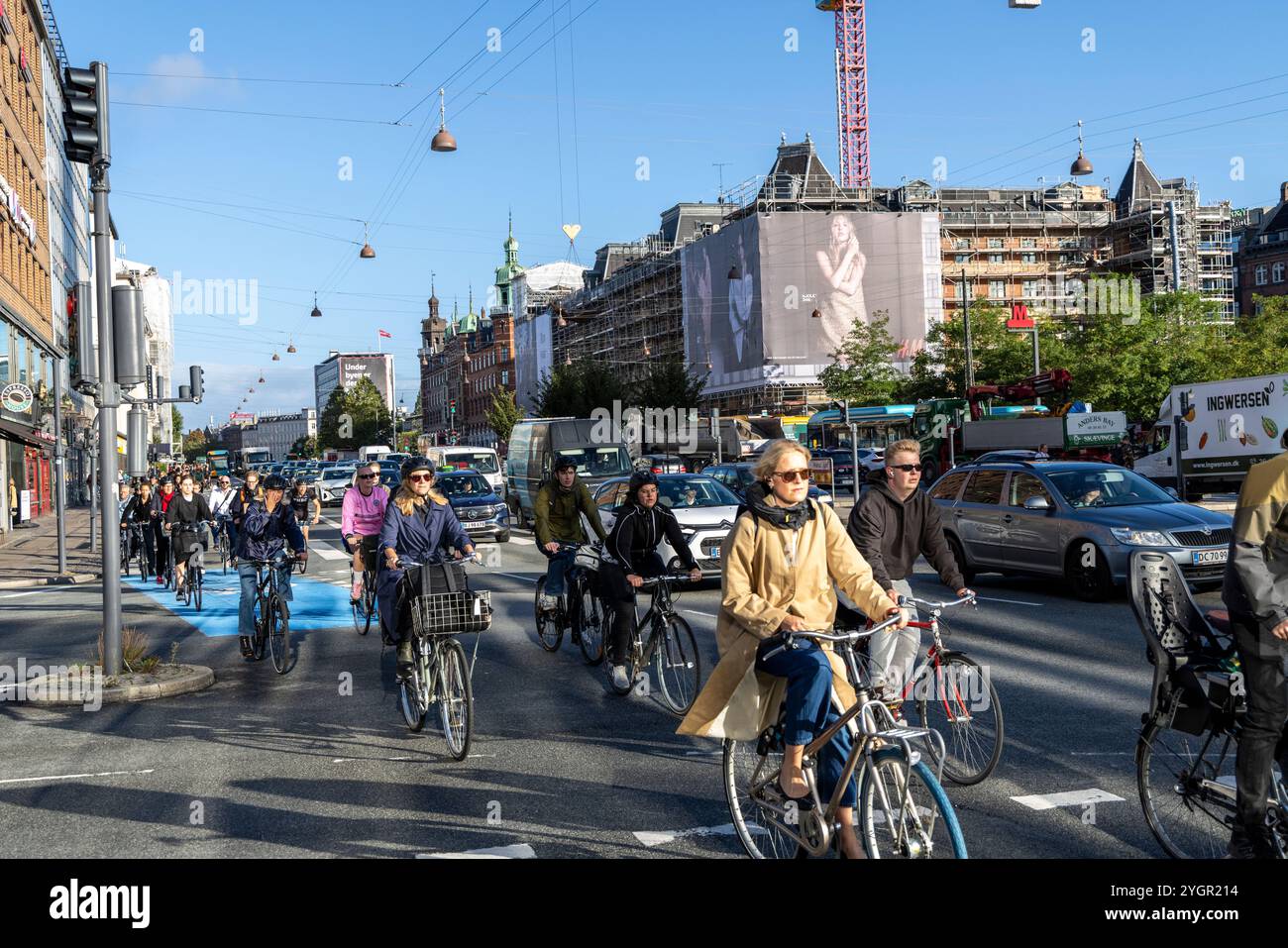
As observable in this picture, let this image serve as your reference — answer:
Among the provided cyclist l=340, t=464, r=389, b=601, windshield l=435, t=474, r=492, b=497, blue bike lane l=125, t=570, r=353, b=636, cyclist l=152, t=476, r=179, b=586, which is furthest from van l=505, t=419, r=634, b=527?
cyclist l=340, t=464, r=389, b=601

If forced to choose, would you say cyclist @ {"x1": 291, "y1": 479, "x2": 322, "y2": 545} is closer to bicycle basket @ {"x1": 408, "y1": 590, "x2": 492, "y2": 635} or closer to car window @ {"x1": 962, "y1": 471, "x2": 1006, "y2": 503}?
bicycle basket @ {"x1": 408, "y1": 590, "x2": 492, "y2": 635}

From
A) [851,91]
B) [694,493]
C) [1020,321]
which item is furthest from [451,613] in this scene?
[851,91]

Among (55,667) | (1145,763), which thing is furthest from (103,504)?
(1145,763)

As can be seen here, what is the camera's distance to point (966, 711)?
22.1 ft

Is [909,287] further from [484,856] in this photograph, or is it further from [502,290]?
[502,290]

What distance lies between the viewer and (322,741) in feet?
26.6

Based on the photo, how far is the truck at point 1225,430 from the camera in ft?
99.5

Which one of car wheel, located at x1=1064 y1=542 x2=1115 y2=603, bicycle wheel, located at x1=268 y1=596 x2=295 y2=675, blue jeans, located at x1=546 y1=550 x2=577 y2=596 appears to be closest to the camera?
bicycle wheel, located at x1=268 y1=596 x2=295 y2=675

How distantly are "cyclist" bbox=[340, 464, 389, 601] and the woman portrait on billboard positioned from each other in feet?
223

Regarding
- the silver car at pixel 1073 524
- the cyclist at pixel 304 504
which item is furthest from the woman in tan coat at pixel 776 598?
the silver car at pixel 1073 524

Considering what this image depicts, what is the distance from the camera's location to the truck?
30328mm

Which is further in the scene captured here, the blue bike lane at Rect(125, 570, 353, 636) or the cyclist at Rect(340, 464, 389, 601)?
the blue bike lane at Rect(125, 570, 353, 636)

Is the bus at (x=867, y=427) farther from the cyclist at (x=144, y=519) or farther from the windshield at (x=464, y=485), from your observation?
the cyclist at (x=144, y=519)

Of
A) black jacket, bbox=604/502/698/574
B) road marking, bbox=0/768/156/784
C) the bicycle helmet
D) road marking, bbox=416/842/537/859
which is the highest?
the bicycle helmet
